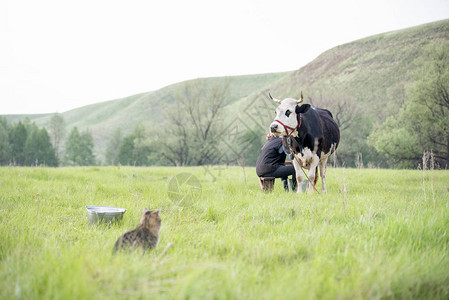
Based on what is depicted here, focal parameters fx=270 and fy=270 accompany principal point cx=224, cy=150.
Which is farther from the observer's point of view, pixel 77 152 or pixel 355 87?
pixel 77 152

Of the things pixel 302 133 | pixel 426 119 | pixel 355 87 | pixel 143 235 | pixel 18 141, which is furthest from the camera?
pixel 18 141

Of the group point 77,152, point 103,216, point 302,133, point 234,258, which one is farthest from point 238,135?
point 77,152

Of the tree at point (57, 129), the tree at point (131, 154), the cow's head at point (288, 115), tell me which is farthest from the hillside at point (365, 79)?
the tree at point (57, 129)

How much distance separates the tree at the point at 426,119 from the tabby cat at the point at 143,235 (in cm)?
3122

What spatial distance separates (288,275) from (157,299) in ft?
3.45

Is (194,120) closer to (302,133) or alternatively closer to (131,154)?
(131,154)

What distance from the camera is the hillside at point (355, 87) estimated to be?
4203cm

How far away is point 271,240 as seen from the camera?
10.1 feet

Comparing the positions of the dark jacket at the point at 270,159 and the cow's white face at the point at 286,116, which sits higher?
the cow's white face at the point at 286,116

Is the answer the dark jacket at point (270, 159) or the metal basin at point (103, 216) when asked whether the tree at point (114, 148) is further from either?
the metal basin at point (103, 216)

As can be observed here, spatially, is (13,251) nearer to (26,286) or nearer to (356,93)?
(26,286)

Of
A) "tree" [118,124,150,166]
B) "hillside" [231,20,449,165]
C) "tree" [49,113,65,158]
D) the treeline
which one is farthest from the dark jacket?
"tree" [49,113,65,158]

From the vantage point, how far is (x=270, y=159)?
268 inches

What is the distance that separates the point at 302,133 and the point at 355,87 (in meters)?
62.5
